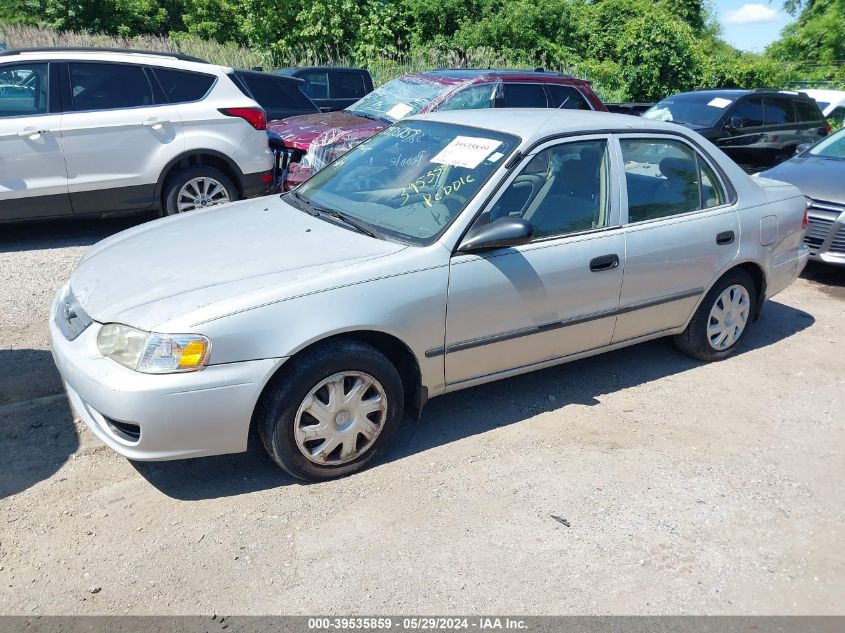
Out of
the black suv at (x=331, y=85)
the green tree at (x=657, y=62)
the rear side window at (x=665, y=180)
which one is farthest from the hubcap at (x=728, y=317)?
the green tree at (x=657, y=62)

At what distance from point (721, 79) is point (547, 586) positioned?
2104 centimetres

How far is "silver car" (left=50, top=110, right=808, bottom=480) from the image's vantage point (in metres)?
3.39

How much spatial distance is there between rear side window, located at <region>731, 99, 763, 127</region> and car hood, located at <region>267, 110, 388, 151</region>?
579 cm

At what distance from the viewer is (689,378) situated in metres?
5.25

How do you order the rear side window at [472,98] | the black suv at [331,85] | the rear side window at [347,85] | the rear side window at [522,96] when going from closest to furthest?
the rear side window at [472,98]
the rear side window at [522,96]
the black suv at [331,85]
the rear side window at [347,85]

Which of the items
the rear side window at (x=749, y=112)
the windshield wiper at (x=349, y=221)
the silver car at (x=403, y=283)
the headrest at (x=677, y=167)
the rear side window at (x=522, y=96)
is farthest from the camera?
the rear side window at (x=749, y=112)

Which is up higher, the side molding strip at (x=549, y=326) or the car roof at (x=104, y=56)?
the car roof at (x=104, y=56)

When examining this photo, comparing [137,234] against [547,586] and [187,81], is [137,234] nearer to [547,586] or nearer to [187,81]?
[547,586]

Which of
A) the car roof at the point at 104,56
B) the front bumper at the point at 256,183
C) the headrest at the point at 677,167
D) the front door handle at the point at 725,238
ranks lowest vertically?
the front bumper at the point at 256,183

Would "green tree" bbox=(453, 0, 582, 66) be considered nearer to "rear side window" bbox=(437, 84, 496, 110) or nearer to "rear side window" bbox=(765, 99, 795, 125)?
"rear side window" bbox=(765, 99, 795, 125)

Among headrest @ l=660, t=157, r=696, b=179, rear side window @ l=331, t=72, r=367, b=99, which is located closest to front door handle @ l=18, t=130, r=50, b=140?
headrest @ l=660, t=157, r=696, b=179

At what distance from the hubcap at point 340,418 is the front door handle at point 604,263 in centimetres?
147

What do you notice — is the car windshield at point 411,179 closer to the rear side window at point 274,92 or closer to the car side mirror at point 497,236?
the car side mirror at point 497,236

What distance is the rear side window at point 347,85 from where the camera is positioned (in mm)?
13859
